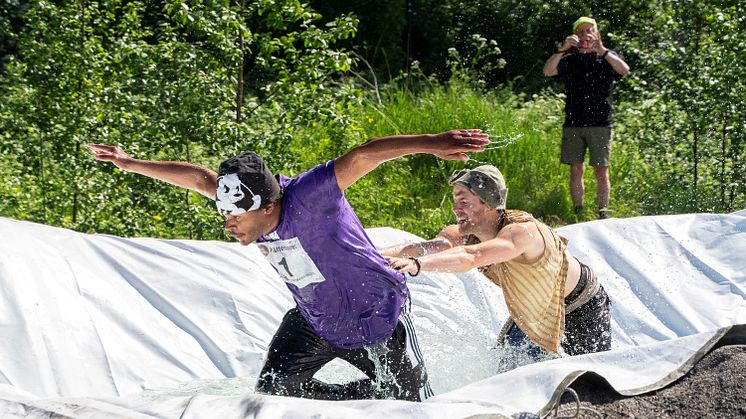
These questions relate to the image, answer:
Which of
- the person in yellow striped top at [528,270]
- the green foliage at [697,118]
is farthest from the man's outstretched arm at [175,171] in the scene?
the green foliage at [697,118]

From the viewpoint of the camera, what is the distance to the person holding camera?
8.65m

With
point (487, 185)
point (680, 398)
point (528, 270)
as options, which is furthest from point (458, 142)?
point (680, 398)

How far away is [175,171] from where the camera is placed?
4.87 meters

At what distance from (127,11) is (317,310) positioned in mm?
5324

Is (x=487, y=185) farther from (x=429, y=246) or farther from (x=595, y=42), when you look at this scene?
(x=595, y=42)

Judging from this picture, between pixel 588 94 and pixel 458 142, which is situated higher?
pixel 458 142

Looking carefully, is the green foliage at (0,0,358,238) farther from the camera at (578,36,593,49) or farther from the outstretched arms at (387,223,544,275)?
the outstretched arms at (387,223,544,275)

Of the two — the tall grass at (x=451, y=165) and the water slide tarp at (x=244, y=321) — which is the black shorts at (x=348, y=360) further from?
the tall grass at (x=451, y=165)

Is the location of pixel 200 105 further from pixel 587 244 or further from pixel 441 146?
pixel 441 146

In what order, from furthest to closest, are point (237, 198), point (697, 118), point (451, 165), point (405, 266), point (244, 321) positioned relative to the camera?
point (451, 165)
point (697, 118)
point (244, 321)
point (237, 198)
point (405, 266)

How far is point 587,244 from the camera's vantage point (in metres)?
7.21

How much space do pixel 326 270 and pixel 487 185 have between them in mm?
1006

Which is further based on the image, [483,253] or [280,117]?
[280,117]

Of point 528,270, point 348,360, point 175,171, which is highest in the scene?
point 175,171
